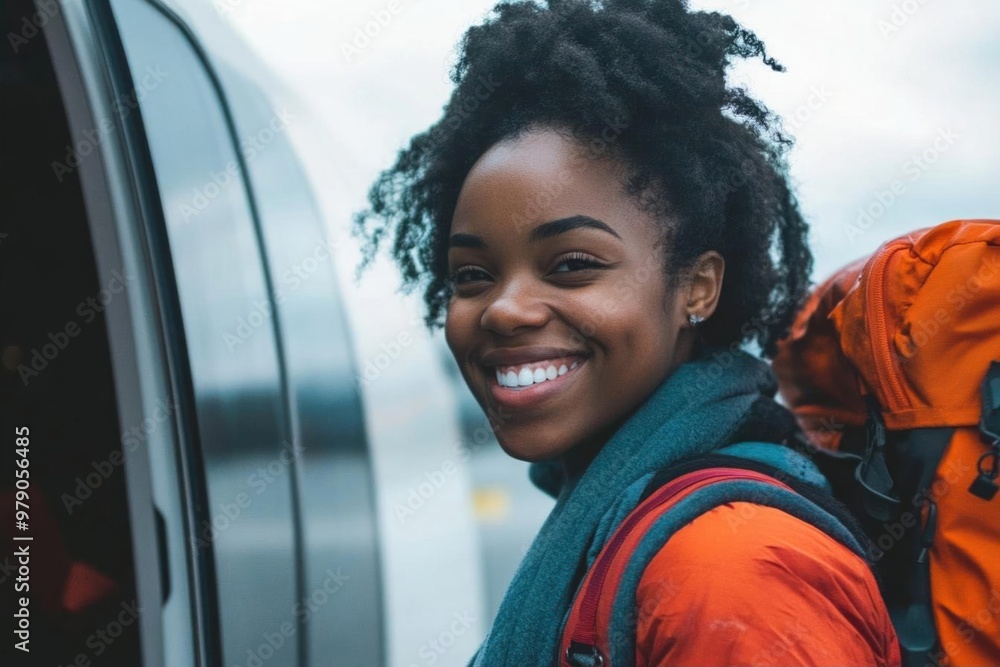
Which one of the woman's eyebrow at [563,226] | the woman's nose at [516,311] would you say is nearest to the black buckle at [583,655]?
the woman's nose at [516,311]

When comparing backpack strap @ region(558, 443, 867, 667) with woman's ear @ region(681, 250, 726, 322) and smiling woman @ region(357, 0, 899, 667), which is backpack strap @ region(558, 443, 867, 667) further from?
woman's ear @ region(681, 250, 726, 322)

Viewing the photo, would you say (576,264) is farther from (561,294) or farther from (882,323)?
(882,323)

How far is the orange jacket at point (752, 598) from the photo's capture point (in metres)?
1.08

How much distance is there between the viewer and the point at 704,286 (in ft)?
5.61

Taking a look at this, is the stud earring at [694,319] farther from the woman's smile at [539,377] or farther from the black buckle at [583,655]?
the black buckle at [583,655]

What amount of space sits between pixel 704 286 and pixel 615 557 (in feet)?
2.03

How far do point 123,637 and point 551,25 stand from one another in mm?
1272

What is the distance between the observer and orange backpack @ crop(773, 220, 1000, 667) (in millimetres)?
1316

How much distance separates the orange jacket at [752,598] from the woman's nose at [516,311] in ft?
1.49

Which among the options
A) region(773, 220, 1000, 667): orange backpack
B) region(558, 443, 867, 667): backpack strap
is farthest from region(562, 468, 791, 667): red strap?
region(773, 220, 1000, 667): orange backpack

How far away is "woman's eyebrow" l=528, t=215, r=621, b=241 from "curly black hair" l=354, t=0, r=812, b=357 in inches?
4.5

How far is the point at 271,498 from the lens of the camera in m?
1.78

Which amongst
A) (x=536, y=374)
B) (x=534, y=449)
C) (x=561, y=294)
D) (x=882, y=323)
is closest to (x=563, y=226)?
(x=561, y=294)

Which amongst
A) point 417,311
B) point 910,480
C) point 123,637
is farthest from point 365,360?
point 910,480
